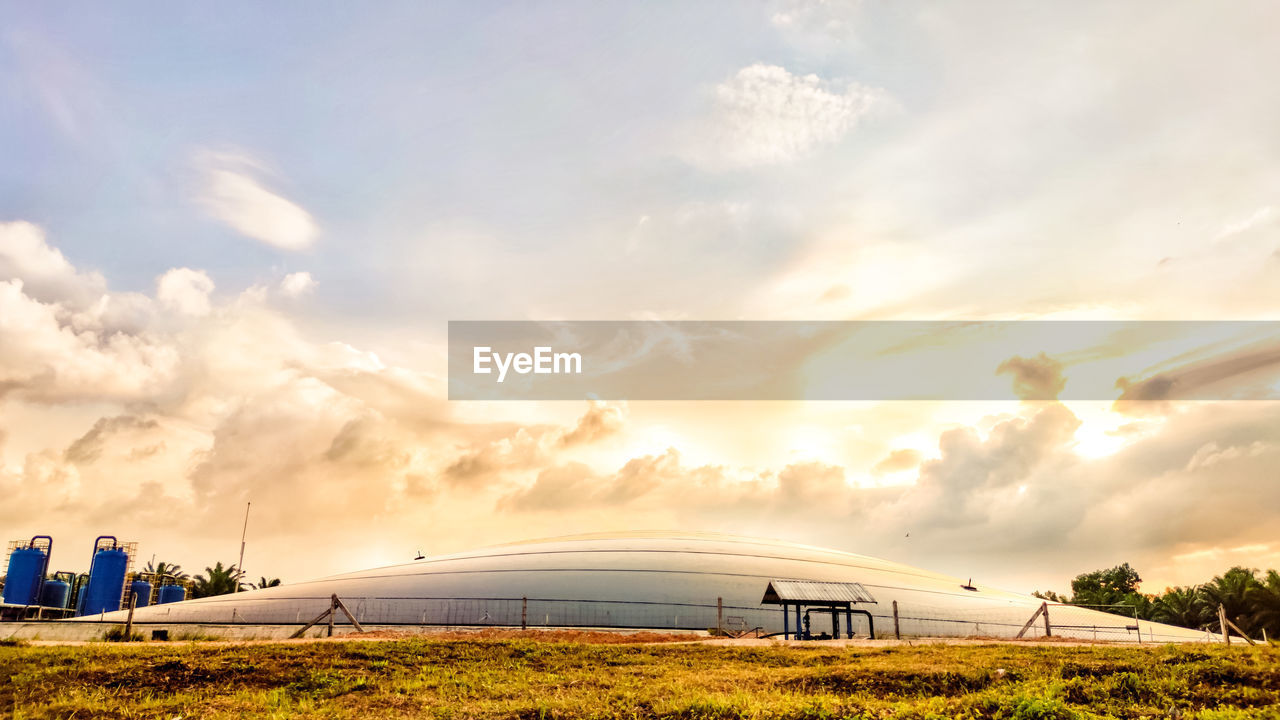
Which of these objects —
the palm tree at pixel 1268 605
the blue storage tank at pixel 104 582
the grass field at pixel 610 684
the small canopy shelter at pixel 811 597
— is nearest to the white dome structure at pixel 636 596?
the small canopy shelter at pixel 811 597

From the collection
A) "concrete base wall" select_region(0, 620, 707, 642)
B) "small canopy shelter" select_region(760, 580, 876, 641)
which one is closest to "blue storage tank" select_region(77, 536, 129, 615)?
"concrete base wall" select_region(0, 620, 707, 642)

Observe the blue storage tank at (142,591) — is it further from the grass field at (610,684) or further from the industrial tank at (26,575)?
the grass field at (610,684)

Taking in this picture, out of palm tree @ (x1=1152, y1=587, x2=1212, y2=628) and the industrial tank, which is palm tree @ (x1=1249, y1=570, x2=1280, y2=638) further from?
the industrial tank

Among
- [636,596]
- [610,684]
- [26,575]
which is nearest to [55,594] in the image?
[26,575]

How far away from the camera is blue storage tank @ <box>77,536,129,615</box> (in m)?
59.5

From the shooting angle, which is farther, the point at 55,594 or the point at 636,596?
the point at 55,594

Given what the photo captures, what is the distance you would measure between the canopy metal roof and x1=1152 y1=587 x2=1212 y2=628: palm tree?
68027mm

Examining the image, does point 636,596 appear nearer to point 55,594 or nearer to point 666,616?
point 666,616

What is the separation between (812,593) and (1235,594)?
70444 mm

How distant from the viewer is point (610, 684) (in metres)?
19.0

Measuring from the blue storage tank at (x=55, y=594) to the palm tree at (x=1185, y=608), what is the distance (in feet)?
353

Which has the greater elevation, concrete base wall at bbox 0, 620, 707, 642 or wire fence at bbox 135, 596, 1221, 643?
wire fence at bbox 135, 596, 1221, 643

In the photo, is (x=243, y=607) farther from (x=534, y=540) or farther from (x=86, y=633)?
(x=534, y=540)

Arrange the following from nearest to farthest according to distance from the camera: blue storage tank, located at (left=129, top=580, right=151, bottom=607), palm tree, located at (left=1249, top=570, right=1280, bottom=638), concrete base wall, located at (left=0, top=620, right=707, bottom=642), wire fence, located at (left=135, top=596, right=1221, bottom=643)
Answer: concrete base wall, located at (left=0, top=620, right=707, bottom=642) < wire fence, located at (left=135, top=596, right=1221, bottom=643) < blue storage tank, located at (left=129, top=580, right=151, bottom=607) < palm tree, located at (left=1249, top=570, right=1280, bottom=638)
